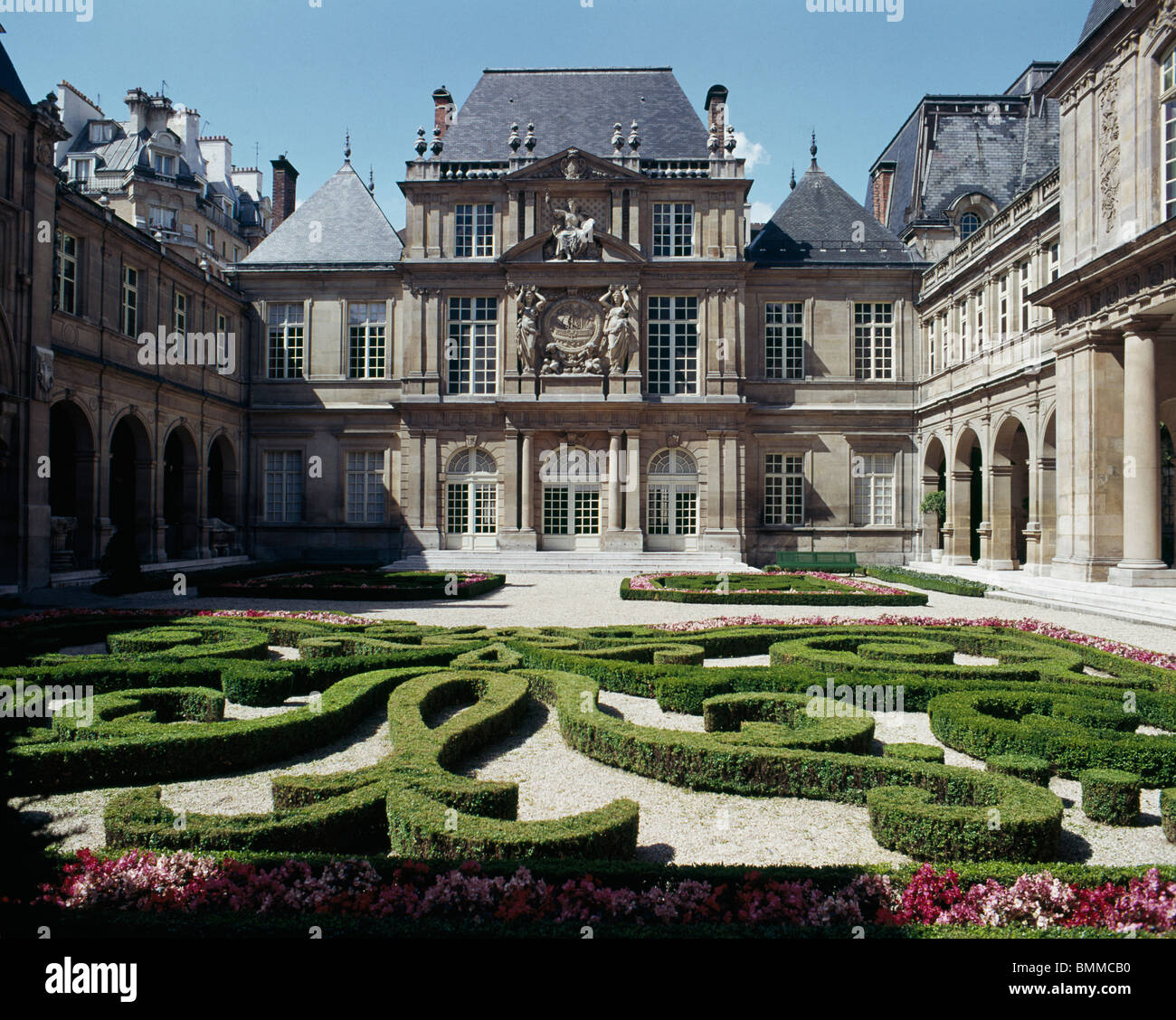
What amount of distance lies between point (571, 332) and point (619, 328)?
6.23ft

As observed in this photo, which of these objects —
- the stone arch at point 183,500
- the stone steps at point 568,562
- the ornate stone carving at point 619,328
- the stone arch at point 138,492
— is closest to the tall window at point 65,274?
the stone arch at point 138,492

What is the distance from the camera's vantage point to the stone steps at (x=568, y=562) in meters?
26.0

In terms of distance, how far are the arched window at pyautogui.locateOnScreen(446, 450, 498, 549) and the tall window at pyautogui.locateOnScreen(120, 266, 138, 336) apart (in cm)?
1137

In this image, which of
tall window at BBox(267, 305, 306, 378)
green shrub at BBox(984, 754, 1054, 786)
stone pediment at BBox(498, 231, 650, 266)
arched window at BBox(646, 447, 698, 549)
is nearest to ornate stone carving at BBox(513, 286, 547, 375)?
stone pediment at BBox(498, 231, 650, 266)

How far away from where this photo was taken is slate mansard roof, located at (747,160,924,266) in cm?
3100

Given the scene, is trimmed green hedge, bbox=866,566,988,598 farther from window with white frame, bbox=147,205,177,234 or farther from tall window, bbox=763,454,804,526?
window with white frame, bbox=147,205,177,234

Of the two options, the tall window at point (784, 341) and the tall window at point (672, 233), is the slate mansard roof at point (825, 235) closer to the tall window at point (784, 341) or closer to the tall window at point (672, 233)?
the tall window at point (784, 341)

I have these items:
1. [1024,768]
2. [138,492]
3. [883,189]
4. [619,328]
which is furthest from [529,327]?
[1024,768]

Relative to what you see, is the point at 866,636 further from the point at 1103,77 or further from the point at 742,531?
the point at 742,531

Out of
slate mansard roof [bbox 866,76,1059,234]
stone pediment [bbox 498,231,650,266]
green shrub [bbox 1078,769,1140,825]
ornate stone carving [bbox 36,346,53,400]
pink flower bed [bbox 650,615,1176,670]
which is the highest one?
slate mansard roof [bbox 866,76,1059,234]
